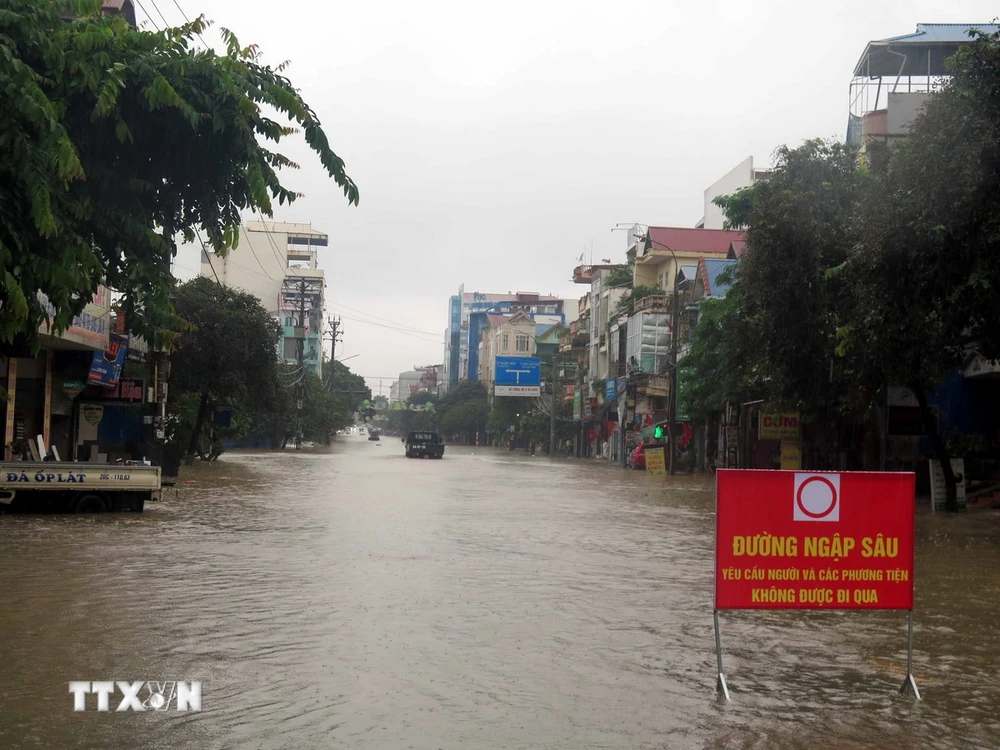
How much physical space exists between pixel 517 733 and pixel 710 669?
2.51 meters

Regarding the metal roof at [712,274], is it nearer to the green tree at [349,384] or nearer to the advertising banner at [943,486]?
the advertising banner at [943,486]

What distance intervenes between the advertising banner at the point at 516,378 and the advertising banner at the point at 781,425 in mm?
59069

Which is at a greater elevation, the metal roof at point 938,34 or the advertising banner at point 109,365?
the metal roof at point 938,34

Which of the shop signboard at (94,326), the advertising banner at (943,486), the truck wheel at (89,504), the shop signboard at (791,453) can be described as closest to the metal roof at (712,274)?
the shop signboard at (791,453)

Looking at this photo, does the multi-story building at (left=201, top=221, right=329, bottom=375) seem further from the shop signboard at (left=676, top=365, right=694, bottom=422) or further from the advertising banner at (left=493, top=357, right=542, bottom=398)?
the shop signboard at (left=676, top=365, right=694, bottom=422)

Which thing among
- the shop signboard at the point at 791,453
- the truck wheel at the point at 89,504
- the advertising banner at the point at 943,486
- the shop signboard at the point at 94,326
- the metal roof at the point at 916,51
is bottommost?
the truck wheel at the point at 89,504

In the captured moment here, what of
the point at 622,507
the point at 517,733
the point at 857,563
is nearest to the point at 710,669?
the point at 857,563

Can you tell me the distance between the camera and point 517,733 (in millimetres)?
6578

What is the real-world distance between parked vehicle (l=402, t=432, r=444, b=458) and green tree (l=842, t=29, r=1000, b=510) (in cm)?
4693

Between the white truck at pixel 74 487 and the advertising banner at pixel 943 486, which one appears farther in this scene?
the advertising banner at pixel 943 486

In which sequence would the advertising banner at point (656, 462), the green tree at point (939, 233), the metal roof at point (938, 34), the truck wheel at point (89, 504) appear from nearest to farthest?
the green tree at point (939, 233) < the truck wheel at point (89, 504) < the metal roof at point (938, 34) < the advertising banner at point (656, 462)

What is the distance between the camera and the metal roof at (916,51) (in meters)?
41.4

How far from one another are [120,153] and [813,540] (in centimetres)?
625

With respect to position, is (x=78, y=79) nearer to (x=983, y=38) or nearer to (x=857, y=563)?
(x=857, y=563)
